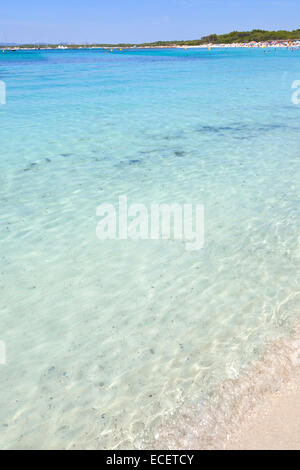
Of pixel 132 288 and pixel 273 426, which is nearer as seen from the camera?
pixel 273 426

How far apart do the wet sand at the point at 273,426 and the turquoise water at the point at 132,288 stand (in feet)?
1.01

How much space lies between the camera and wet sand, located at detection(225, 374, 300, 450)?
3.06m

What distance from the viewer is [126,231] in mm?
6914

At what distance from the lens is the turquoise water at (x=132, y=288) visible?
356 cm

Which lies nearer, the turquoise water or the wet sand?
the wet sand

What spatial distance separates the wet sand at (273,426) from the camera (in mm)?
3057

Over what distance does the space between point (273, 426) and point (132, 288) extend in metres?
2.77

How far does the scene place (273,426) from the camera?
3193 mm

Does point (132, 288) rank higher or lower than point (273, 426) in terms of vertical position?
higher

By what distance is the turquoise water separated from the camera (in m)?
3.56

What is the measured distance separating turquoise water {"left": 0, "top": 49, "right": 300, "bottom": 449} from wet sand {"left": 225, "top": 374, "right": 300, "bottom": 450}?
31cm

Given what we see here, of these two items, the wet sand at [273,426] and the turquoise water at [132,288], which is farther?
the turquoise water at [132,288]

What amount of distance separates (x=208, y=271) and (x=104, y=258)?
6.08 ft
